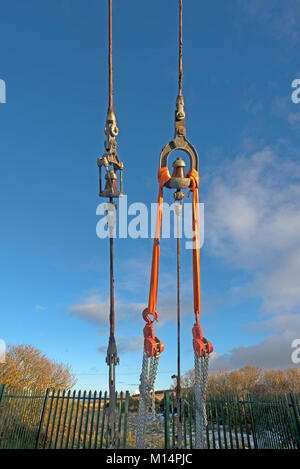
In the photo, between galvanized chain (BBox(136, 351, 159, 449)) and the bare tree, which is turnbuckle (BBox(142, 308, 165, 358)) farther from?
the bare tree

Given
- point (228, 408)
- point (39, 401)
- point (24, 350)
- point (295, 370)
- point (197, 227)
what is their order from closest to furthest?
point (197, 227) < point (228, 408) < point (39, 401) < point (24, 350) < point (295, 370)

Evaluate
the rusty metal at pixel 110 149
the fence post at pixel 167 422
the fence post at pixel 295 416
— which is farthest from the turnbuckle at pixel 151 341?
the fence post at pixel 295 416

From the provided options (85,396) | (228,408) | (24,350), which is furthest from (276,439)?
(24,350)

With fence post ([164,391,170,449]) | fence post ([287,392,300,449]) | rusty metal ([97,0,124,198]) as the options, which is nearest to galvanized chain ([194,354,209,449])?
rusty metal ([97,0,124,198])

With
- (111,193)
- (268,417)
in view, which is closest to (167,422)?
(268,417)

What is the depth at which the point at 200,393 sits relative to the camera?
5293mm

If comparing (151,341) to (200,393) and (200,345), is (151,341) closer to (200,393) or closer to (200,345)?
(200,345)

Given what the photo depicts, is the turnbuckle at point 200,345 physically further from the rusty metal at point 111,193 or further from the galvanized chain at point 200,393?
the rusty metal at point 111,193

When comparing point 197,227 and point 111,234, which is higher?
point 197,227

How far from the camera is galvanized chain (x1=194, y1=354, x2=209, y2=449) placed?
5.23 meters

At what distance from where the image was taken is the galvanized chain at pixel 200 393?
5.23 m

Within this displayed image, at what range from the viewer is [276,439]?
9.77 metres
